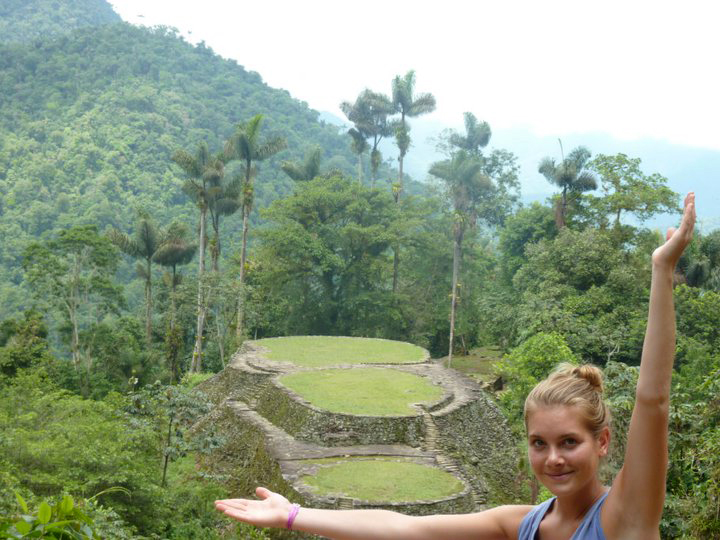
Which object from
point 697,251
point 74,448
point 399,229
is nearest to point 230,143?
point 399,229

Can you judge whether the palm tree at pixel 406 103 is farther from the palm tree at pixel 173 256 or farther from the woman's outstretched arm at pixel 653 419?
the woman's outstretched arm at pixel 653 419

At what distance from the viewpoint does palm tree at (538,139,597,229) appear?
71.9ft

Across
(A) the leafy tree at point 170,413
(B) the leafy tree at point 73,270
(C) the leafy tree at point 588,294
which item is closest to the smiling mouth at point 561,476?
(A) the leafy tree at point 170,413

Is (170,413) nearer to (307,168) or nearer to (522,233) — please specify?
(522,233)

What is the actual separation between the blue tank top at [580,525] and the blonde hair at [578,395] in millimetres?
138

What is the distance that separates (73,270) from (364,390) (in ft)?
34.9

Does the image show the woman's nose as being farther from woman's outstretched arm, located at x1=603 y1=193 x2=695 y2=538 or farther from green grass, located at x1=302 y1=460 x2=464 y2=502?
green grass, located at x1=302 y1=460 x2=464 y2=502

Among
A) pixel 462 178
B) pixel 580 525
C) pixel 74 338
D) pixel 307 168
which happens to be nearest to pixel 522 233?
pixel 462 178

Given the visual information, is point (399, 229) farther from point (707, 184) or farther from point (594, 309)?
point (707, 184)

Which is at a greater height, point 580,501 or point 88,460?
point 580,501

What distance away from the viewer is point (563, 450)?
50.7 inches

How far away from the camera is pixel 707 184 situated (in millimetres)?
99688

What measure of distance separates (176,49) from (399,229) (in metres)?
34.3

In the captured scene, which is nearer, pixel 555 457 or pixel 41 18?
pixel 555 457
